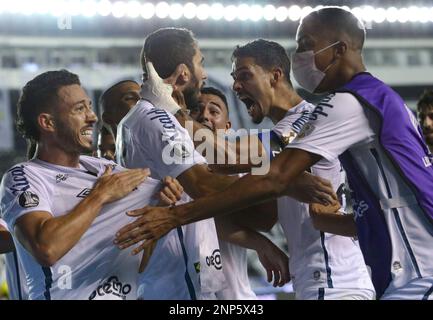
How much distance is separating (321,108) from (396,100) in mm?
195

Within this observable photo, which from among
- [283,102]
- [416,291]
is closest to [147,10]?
[283,102]

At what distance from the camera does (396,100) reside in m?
1.97

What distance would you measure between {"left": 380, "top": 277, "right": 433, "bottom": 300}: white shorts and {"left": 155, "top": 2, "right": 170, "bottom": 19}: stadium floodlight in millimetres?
4820

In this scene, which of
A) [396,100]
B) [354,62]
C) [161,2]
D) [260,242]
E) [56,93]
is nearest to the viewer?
[396,100]

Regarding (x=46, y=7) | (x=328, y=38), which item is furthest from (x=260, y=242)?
(x=46, y=7)

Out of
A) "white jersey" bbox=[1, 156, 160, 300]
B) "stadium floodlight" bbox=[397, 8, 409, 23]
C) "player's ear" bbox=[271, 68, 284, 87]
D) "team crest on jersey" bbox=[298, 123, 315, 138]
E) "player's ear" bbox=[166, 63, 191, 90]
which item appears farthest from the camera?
"stadium floodlight" bbox=[397, 8, 409, 23]

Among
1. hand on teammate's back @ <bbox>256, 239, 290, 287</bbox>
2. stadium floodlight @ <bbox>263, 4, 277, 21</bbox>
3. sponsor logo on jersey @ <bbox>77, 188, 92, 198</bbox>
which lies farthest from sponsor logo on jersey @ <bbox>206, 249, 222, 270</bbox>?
stadium floodlight @ <bbox>263, 4, 277, 21</bbox>

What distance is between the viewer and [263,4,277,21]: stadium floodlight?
20.2 feet

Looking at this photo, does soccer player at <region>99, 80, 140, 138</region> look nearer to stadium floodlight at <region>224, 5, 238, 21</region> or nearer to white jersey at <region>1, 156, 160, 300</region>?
white jersey at <region>1, 156, 160, 300</region>

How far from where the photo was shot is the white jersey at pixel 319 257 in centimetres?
257

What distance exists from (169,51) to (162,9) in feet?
12.4

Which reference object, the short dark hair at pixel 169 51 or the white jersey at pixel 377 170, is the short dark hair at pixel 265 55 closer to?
the short dark hair at pixel 169 51

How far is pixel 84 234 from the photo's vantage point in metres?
2.23

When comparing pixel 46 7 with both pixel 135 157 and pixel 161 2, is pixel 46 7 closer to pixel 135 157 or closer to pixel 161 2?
pixel 161 2
